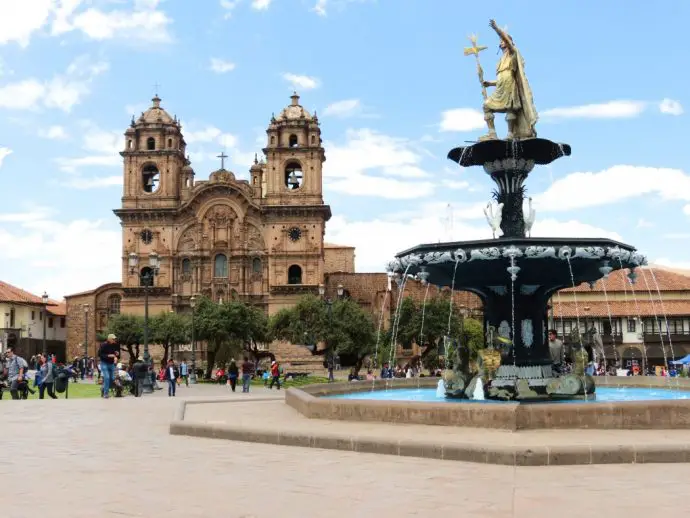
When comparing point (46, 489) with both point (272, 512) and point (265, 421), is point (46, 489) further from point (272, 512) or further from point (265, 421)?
point (265, 421)

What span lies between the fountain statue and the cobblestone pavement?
16.9ft

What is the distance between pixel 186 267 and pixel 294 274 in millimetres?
8548

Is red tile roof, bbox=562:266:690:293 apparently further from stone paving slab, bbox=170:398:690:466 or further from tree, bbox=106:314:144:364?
stone paving slab, bbox=170:398:690:466

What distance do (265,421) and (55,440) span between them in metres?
2.68

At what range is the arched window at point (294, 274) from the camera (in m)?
63.6

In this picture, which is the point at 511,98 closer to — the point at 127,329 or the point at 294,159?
the point at 127,329

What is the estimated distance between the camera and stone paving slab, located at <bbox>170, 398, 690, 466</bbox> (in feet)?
26.1

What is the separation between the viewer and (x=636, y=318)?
5812 centimetres

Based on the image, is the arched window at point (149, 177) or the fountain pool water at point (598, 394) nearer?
the fountain pool water at point (598, 394)

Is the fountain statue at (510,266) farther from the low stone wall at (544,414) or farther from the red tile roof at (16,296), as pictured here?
the red tile roof at (16,296)

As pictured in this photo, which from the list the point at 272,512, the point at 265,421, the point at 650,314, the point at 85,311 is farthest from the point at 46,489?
the point at 85,311

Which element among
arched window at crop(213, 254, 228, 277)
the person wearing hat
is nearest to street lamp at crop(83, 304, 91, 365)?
arched window at crop(213, 254, 228, 277)

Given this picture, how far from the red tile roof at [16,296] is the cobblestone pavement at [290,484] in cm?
6170

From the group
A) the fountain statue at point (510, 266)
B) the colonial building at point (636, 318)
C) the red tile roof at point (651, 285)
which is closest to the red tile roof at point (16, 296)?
the colonial building at point (636, 318)
